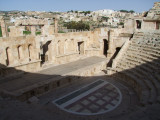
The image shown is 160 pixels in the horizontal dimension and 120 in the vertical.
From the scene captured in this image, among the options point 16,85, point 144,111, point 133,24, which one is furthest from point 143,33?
point 16,85

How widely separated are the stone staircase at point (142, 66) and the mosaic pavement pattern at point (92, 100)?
1626 millimetres

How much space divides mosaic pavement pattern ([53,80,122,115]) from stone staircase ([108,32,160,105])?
1626 mm

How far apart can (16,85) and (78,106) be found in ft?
15.7

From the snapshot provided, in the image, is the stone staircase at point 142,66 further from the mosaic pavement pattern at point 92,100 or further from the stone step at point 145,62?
the mosaic pavement pattern at point 92,100

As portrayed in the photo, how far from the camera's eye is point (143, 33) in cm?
1722

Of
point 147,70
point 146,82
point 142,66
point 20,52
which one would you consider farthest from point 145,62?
point 20,52

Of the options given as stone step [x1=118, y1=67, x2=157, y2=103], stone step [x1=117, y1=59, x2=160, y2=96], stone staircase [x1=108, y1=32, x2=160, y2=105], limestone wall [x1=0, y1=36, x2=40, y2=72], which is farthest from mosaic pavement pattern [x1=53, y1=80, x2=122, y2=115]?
limestone wall [x1=0, y1=36, x2=40, y2=72]

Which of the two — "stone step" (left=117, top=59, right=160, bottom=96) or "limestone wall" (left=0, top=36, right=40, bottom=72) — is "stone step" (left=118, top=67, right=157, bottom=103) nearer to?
"stone step" (left=117, top=59, right=160, bottom=96)

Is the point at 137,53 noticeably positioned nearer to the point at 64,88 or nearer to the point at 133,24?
the point at 133,24

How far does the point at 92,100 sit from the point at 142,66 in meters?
5.46

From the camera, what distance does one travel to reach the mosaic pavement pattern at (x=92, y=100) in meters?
9.55

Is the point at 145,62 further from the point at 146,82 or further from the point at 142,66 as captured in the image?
the point at 146,82

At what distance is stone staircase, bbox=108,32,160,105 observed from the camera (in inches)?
402

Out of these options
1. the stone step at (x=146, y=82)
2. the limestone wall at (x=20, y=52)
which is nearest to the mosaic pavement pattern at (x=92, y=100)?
the stone step at (x=146, y=82)
